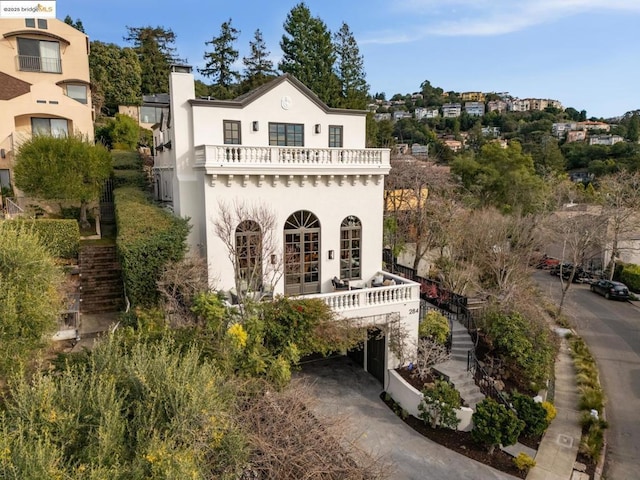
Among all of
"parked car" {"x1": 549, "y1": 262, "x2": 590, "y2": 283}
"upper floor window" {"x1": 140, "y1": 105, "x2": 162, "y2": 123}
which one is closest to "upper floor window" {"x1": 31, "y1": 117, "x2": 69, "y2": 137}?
"upper floor window" {"x1": 140, "y1": 105, "x2": 162, "y2": 123}

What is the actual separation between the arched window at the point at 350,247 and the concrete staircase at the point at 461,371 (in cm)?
513

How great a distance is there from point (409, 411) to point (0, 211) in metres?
22.4

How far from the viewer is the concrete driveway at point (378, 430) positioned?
39.6 feet

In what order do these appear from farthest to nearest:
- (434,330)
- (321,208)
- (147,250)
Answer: (321,208) → (434,330) → (147,250)

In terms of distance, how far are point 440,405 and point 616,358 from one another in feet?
41.8

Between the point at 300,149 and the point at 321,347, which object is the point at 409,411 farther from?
the point at 300,149

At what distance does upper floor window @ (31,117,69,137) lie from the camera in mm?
28312

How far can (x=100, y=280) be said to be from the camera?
1772cm

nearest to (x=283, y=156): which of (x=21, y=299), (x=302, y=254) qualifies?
(x=302, y=254)

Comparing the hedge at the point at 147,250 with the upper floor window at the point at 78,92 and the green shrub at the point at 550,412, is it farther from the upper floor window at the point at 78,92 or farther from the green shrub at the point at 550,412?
the upper floor window at the point at 78,92

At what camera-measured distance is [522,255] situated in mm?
24625

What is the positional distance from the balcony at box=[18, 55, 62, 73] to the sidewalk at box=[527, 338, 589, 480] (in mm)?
39660

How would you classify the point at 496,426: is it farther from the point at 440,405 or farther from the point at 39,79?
the point at 39,79

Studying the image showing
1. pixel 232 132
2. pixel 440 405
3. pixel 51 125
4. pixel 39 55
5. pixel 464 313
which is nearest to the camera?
pixel 440 405
